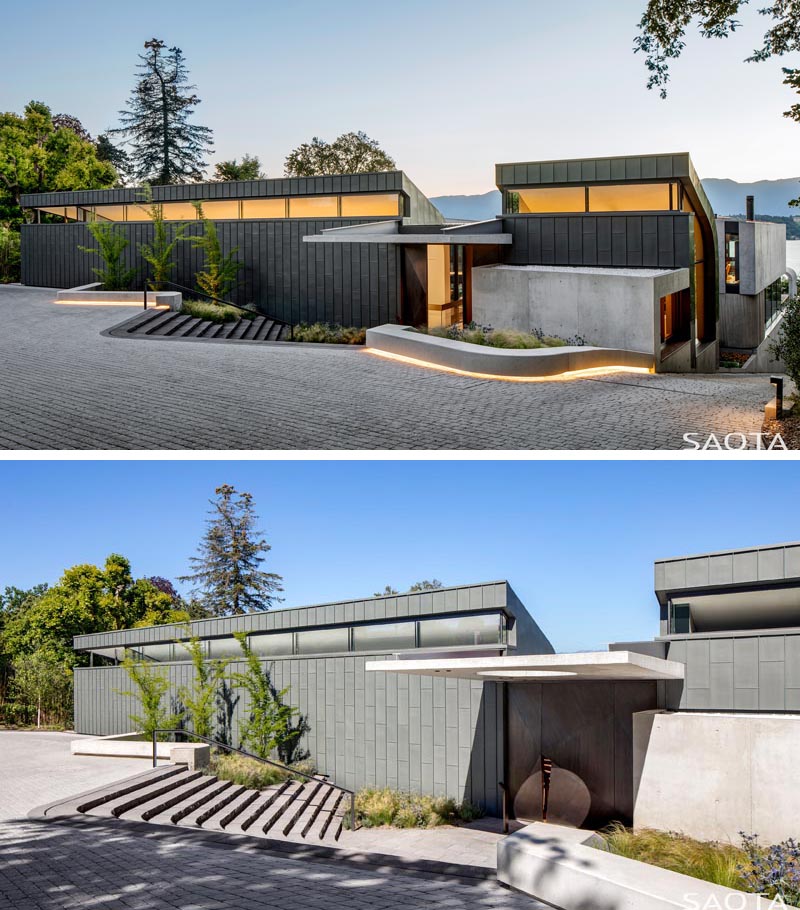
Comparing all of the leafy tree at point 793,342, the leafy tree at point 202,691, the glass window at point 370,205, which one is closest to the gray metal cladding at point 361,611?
the leafy tree at point 202,691

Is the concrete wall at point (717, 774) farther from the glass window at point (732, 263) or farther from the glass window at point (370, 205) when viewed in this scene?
the glass window at point (732, 263)

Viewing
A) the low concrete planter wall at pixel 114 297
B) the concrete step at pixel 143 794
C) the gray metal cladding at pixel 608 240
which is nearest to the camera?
the concrete step at pixel 143 794

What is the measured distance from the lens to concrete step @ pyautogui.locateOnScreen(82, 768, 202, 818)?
409 inches

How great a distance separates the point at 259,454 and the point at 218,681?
8961 mm

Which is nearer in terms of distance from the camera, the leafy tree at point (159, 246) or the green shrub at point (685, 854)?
the green shrub at point (685, 854)

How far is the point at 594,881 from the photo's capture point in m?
6.40

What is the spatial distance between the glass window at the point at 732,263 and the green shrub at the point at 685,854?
974 inches

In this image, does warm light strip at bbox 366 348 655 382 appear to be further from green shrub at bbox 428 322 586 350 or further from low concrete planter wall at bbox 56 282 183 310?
low concrete planter wall at bbox 56 282 183 310

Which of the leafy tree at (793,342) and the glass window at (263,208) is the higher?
the glass window at (263,208)

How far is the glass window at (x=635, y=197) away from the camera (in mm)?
19578

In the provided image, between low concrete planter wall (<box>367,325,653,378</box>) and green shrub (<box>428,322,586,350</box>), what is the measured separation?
530 mm

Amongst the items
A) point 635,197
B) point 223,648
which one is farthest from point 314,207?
point 223,648

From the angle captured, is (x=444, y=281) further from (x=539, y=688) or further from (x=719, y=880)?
(x=719, y=880)

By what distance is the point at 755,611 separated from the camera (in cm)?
1333
